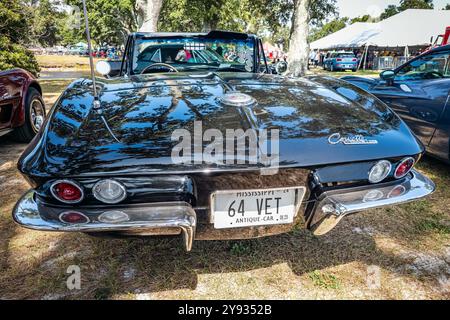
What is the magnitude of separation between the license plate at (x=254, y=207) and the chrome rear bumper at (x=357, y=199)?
130mm

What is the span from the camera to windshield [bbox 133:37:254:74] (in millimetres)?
3004

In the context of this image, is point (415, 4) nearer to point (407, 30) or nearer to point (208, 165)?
point (407, 30)

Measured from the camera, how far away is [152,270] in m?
2.03

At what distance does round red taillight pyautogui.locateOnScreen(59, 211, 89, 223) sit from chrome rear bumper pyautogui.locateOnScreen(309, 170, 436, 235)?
1.12 metres

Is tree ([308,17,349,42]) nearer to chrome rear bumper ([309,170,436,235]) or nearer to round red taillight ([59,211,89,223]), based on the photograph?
chrome rear bumper ([309,170,436,235])

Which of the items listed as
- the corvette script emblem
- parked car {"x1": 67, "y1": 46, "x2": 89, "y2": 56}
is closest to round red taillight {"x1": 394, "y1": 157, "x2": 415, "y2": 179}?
the corvette script emblem

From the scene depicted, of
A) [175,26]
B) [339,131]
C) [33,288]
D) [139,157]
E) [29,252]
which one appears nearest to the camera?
[139,157]

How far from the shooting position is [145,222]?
1.45m

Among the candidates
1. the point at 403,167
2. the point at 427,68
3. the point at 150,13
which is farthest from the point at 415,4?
the point at 403,167

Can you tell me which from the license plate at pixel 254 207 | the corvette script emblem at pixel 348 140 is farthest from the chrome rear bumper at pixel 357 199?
the corvette script emblem at pixel 348 140

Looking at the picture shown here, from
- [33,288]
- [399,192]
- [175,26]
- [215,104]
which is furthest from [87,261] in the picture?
[175,26]

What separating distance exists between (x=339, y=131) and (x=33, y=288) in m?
1.93

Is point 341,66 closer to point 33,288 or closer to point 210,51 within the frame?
point 210,51

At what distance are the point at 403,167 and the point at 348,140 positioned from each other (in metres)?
0.39
